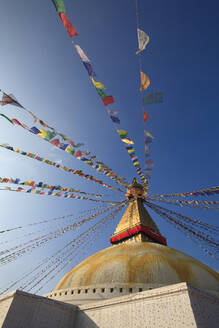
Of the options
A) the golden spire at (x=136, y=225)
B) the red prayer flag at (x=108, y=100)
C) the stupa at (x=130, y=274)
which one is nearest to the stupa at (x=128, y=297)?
the stupa at (x=130, y=274)

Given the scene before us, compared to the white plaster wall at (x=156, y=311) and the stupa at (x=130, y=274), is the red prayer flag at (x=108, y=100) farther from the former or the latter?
the stupa at (x=130, y=274)

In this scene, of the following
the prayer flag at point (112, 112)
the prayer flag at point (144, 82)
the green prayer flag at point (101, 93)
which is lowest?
the prayer flag at point (112, 112)

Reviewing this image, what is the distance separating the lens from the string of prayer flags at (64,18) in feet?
12.8

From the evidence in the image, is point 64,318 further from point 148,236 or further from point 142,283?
point 148,236

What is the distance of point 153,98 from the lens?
17.6ft

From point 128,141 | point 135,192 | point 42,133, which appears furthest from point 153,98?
point 135,192

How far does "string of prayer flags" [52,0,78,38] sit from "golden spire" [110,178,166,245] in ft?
38.7

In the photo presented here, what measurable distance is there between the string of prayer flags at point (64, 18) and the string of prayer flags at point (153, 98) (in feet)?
7.29

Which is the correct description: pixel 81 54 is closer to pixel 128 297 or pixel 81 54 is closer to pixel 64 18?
pixel 64 18

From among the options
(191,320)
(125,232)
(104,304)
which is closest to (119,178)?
(125,232)

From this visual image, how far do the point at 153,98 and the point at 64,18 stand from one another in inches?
104

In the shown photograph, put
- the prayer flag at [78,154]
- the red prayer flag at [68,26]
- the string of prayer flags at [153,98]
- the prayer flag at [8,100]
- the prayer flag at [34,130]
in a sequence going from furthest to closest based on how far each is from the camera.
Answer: the prayer flag at [78,154] < the prayer flag at [34,130] < the prayer flag at [8,100] < the string of prayer flags at [153,98] < the red prayer flag at [68,26]

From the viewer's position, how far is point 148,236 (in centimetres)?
1360

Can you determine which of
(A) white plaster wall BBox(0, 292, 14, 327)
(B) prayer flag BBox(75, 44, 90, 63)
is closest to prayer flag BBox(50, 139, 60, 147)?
(B) prayer flag BBox(75, 44, 90, 63)
